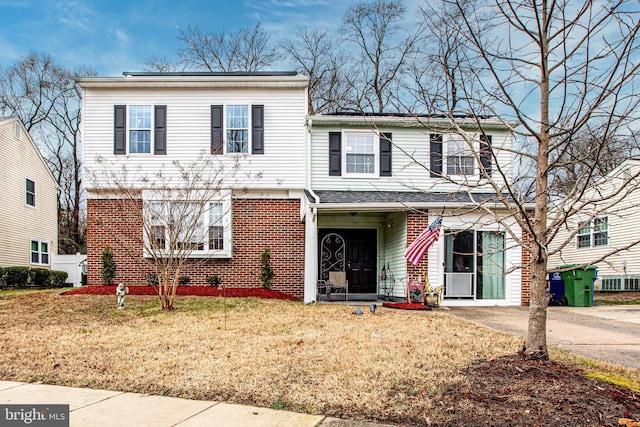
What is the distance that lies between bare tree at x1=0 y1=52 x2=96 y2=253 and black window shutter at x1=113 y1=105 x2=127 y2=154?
18328 millimetres

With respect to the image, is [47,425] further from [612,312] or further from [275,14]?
[275,14]

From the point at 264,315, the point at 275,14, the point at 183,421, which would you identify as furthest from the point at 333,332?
the point at 275,14

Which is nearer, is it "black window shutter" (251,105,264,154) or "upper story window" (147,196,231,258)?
"upper story window" (147,196,231,258)

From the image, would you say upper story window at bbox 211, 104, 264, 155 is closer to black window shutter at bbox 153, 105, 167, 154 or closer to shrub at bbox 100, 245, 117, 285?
black window shutter at bbox 153, 105, 167, 154

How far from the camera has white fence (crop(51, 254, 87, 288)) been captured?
2420cm

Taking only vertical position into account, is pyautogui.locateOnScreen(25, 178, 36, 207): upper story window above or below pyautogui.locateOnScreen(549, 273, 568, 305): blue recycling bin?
above

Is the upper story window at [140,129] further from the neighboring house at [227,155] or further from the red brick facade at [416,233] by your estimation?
the red brick facade at [416,233]

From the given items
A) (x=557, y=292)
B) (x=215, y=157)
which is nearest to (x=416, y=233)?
(x=557, y=292)

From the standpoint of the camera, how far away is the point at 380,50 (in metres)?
27.5

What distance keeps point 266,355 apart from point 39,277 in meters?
17.2

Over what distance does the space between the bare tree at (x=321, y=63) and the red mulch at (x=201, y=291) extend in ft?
52.7

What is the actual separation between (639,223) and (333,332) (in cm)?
1762

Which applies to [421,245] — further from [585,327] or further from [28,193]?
[28,193]

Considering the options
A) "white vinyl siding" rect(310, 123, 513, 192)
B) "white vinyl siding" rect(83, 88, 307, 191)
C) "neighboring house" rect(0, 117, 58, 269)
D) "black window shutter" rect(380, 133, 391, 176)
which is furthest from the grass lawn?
"neighboring house" rect(0, 117, 58, 269)
